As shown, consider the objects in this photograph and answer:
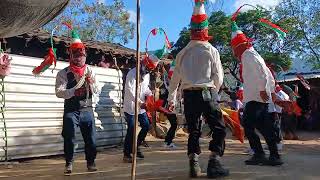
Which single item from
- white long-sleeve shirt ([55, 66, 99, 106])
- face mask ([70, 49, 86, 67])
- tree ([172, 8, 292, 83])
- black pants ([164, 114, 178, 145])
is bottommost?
black pants ([164, 114, 178, 145])

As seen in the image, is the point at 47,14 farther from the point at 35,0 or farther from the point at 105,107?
the point at 105,107

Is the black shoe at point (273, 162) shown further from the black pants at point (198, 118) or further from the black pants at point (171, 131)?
the black pants at point (171, 131)

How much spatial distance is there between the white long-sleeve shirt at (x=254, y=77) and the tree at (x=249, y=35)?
57.9 ft

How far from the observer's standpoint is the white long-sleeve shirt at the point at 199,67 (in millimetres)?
5988

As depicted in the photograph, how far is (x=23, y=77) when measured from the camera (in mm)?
8133

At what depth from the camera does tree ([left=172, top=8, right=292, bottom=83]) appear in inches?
984

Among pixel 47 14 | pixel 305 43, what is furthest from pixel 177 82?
pixel 305 43

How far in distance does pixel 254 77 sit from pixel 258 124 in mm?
717

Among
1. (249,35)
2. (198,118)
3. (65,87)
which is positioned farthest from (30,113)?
(249,35)

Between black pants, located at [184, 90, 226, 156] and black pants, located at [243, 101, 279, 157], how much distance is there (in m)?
1.21

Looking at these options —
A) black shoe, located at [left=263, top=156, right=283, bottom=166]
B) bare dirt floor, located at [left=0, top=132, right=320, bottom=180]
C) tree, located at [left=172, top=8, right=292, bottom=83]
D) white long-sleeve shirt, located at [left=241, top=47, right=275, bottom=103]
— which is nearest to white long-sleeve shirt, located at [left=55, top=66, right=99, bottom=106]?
bare dirt floor, located at [left=0, top=132, right=320, bottom=180]

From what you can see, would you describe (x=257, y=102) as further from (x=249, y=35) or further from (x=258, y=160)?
(x=249, y=35)

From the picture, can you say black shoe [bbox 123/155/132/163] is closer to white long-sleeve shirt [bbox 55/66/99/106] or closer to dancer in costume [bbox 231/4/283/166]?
white long-sleeve shirt [bbox 55/66/99/106]

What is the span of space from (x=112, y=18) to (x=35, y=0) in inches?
1203
